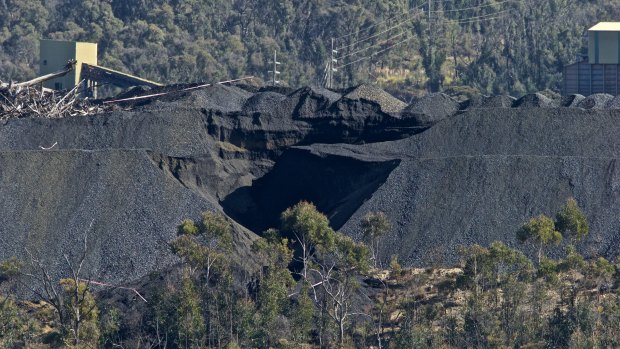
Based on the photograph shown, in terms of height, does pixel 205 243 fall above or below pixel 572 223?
below

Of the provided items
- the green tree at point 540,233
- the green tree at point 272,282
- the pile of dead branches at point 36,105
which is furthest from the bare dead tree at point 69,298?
the pile of dead branches at point 36,105

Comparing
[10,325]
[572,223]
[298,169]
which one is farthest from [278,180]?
[10,325]

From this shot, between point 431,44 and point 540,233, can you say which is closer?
point 540,233

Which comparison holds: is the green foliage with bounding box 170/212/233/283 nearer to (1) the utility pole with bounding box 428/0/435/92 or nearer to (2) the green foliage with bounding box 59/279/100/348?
(2) the green foliage with bounding box 59/279/100/348

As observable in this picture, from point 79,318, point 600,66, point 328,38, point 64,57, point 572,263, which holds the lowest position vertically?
point 79,318

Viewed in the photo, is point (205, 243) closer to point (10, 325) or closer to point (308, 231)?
point (308, 231)

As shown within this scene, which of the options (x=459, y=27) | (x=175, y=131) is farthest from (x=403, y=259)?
(x=459, y=27)
